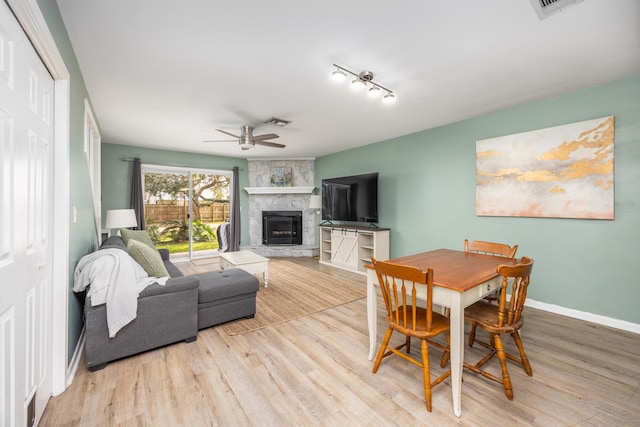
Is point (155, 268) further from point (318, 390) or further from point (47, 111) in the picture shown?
point (318, 390)

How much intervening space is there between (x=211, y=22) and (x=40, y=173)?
1407 mm

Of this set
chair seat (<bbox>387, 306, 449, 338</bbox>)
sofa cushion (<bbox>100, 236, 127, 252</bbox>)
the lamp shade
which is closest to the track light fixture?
chair seat (<bbox>387, 306, 449, 338</bbox>)

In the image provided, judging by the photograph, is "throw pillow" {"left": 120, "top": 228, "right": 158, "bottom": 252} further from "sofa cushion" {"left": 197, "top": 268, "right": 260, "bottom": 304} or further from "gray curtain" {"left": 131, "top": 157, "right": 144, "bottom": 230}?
"gray curtain" {"left": 131, "top": 157, "right": 144, "bottom": 230}

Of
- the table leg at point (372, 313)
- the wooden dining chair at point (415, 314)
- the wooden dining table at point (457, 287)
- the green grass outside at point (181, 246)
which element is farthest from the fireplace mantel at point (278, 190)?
the wooden dining chair at point (415, 314)

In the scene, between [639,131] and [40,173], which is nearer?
[40,173]

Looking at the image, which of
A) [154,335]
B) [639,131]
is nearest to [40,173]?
[154,335]

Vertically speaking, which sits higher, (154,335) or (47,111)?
(47,111)

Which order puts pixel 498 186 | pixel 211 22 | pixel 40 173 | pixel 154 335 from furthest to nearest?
pixel 498 186, pixel 154 335, pixel 211 22, pixel 40 173

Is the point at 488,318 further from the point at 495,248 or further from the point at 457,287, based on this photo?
the point at 495,248

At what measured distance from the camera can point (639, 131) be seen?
8.62ft

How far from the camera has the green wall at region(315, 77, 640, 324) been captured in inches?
107

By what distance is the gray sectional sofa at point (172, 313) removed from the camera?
6.78 feet

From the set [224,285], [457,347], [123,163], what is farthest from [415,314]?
[123,163]

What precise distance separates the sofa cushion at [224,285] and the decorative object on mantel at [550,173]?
3196 mm
